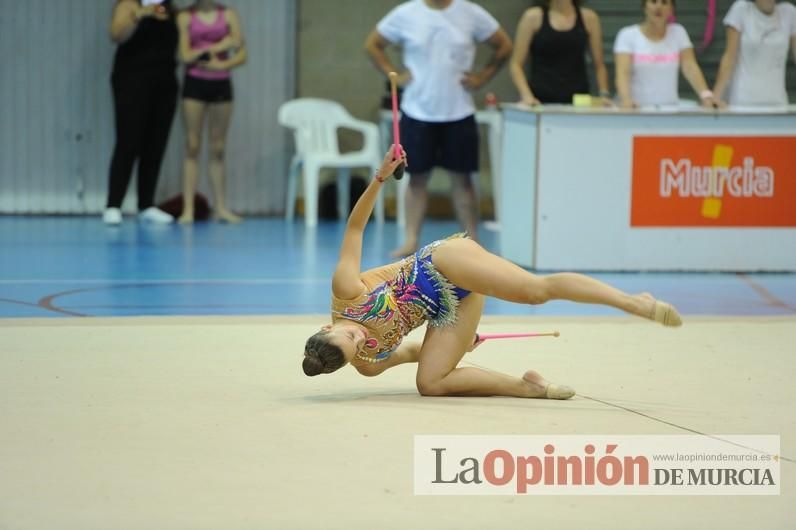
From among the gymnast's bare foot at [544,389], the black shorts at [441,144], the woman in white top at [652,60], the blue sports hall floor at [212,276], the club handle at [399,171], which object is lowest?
the blue sports hall floor at [212,276]

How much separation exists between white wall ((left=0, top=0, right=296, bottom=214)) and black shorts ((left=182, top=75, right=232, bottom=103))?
2.76ft

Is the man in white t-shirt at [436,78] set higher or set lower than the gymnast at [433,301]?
higher

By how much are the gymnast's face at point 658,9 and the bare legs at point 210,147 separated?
3.66 m

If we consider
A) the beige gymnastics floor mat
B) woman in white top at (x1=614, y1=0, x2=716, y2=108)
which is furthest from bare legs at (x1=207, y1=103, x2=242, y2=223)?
the beige gymnastics floor mat

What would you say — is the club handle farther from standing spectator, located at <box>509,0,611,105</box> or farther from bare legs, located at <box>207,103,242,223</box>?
bare legs, located at <box>207,103,242,223</box>

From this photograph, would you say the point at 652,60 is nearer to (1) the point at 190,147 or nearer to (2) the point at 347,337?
(1) the point at 190,147

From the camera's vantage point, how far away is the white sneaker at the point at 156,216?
10344mm

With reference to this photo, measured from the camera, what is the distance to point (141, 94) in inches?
398

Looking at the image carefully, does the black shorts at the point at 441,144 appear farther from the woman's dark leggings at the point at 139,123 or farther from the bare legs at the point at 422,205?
the woman's dark leggings at the point at 139,123

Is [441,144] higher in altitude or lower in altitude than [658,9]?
lower

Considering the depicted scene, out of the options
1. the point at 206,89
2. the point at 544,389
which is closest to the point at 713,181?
the point at 544,389

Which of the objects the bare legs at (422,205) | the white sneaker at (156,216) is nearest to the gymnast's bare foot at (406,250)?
the bare legs at (422,205)

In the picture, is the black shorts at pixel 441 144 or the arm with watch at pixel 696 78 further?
the black shorts at pixel 441 144

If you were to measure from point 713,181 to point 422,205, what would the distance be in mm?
1835
